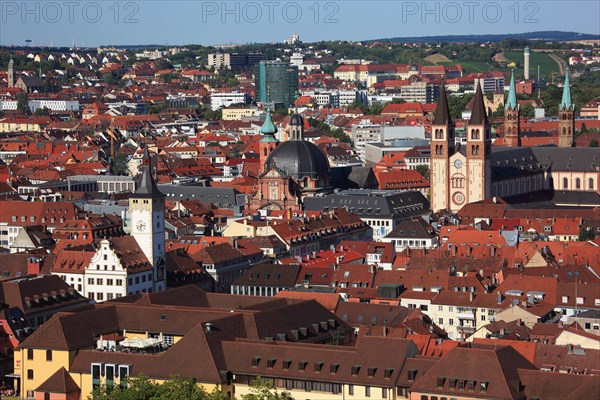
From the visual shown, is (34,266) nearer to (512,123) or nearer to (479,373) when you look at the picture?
(479,373)

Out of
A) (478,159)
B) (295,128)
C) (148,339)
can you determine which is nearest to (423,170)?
(295,128)

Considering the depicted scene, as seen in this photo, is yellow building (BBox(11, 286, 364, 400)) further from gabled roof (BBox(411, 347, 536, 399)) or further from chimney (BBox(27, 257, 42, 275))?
chimney (BBox(27, 257, 42, 275))

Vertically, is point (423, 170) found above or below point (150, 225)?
below

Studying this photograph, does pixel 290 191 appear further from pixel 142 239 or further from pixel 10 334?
pixel 10 334

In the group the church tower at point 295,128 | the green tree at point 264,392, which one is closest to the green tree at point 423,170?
the church tower at point 295,128

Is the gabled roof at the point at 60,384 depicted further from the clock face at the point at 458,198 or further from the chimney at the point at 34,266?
the clock face at the point at 458,198

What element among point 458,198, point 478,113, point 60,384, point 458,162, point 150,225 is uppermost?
point 478,113
